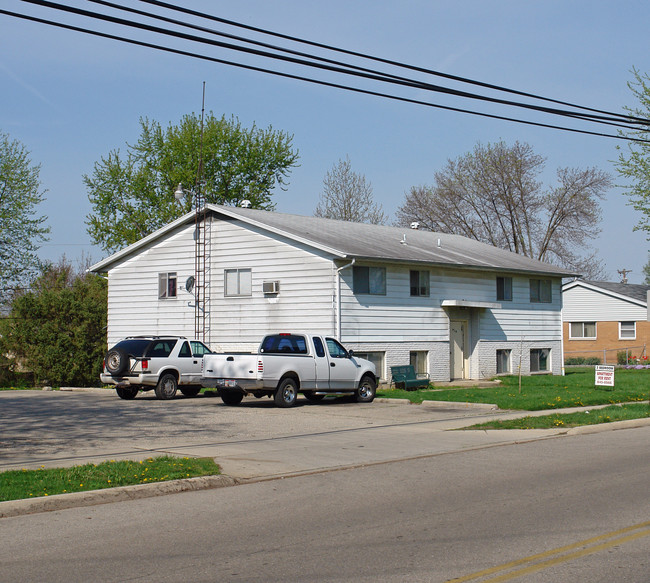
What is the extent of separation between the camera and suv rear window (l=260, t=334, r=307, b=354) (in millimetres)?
22234

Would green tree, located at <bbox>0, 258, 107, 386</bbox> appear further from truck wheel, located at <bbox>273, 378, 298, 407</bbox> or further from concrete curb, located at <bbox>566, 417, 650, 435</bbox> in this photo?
concrete curb, located at <bbox>566, 417, 650, 435</bbox>

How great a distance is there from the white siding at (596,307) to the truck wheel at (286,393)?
37980 mm

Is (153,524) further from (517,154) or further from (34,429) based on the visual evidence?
(517,154)

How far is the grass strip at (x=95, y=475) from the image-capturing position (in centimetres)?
1008

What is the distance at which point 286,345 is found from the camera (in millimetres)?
22266

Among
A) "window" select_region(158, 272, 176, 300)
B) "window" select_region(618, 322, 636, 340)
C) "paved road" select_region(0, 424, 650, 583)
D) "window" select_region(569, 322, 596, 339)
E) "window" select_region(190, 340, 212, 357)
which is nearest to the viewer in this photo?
"paved road" select_region(0, 424, 650, 583)

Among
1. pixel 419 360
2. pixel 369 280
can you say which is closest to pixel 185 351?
pixel 369 280

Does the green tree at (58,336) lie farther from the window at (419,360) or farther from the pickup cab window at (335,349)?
the pickup cab window at (335,349)

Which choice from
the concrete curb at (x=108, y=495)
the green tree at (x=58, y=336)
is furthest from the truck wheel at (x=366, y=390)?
the green tree at (x=58, y=336)

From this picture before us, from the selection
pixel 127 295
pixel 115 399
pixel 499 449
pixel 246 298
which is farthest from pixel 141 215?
pixel 499 449

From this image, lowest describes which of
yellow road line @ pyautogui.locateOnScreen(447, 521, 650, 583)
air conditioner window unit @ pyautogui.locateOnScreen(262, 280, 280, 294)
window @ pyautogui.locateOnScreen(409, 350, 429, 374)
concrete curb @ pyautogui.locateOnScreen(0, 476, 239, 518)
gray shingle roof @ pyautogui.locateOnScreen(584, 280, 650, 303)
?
concrete curb @ pyautogui.locateOnScreen(0, 476, 239, 518)

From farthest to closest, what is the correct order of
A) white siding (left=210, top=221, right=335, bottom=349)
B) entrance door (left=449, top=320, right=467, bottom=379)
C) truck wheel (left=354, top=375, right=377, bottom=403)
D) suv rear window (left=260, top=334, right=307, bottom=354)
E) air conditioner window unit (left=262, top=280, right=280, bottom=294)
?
entrance door (left=449, top=320, right=467, bottom=379)
air conditioner window unit (left=262, top=280, right=280, bottom=294)
white siding (left=210, top=221, right=335, bottom=349)
truck wheel (left=354, top=375, right=377, bottom=403)
suv rear window (left=260, top=334, right=307, bottom=354)

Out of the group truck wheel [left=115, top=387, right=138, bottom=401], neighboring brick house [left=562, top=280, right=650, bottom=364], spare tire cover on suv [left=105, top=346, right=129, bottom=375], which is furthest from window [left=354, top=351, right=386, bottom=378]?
neighboring brick house [left=562, top=280, right=650, bottom=364]

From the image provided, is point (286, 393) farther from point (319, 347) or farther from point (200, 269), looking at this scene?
point (200, 269)
